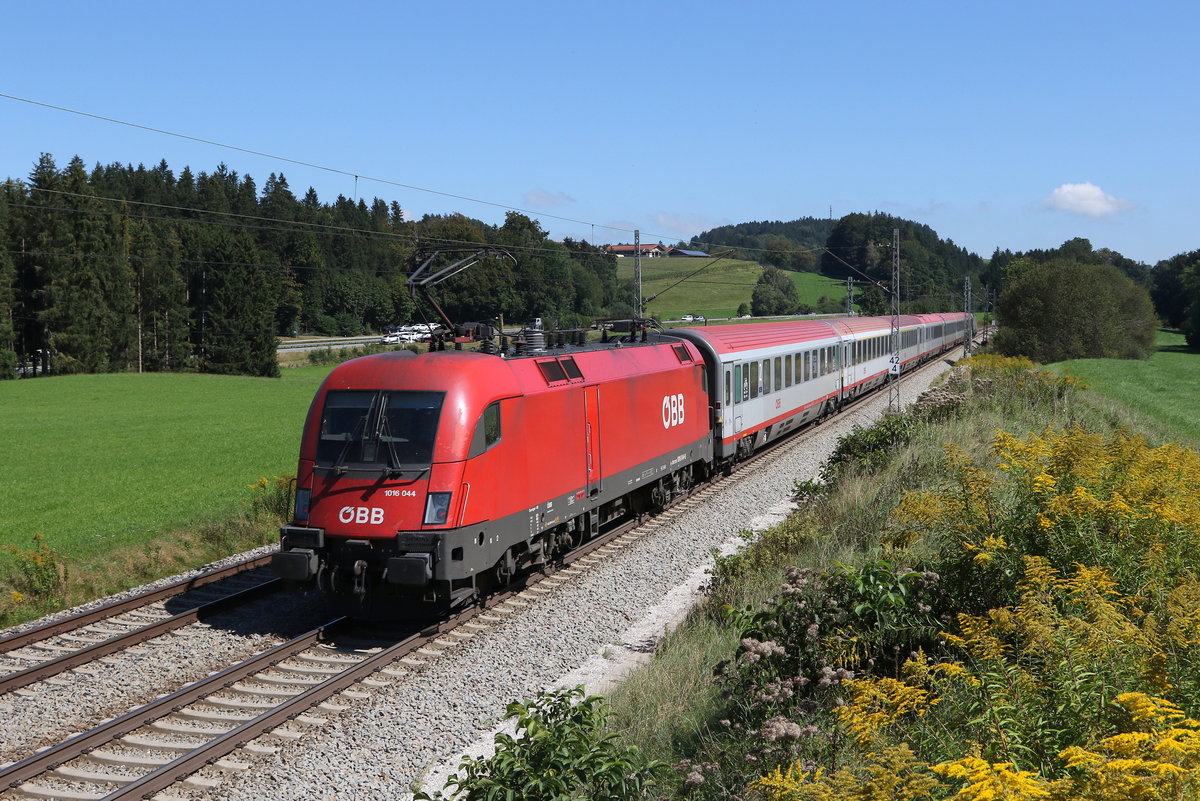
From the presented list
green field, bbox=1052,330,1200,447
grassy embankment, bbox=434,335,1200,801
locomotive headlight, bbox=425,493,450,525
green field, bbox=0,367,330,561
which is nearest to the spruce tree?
green field, bbox=0,367,330,561

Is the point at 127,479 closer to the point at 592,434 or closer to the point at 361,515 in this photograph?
the point at 592,434

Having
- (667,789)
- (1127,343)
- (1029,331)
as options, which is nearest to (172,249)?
(1029,331)

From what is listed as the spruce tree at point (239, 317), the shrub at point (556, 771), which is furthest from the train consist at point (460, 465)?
the spruce tree at point (239, 317)

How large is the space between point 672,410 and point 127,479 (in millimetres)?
16005

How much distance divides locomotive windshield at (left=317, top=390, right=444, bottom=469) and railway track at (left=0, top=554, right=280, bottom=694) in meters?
2.90

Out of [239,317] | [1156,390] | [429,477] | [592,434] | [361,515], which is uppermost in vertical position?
[239,317]

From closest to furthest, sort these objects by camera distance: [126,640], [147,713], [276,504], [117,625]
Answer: [147,713], [126,640], [117,625], [276,504]

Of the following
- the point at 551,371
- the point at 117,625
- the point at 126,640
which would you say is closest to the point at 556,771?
the point at 126,640

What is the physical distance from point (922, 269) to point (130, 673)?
11814cm

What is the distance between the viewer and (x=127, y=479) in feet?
83.3

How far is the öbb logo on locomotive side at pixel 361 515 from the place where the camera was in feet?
35.9

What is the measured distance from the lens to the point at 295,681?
1002cm

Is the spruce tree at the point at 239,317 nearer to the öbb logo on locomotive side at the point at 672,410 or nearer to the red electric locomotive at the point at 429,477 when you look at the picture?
the öbb logo on locomotive side at the point at 672,410

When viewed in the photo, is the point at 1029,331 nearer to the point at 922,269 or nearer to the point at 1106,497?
the point at 1106,497
